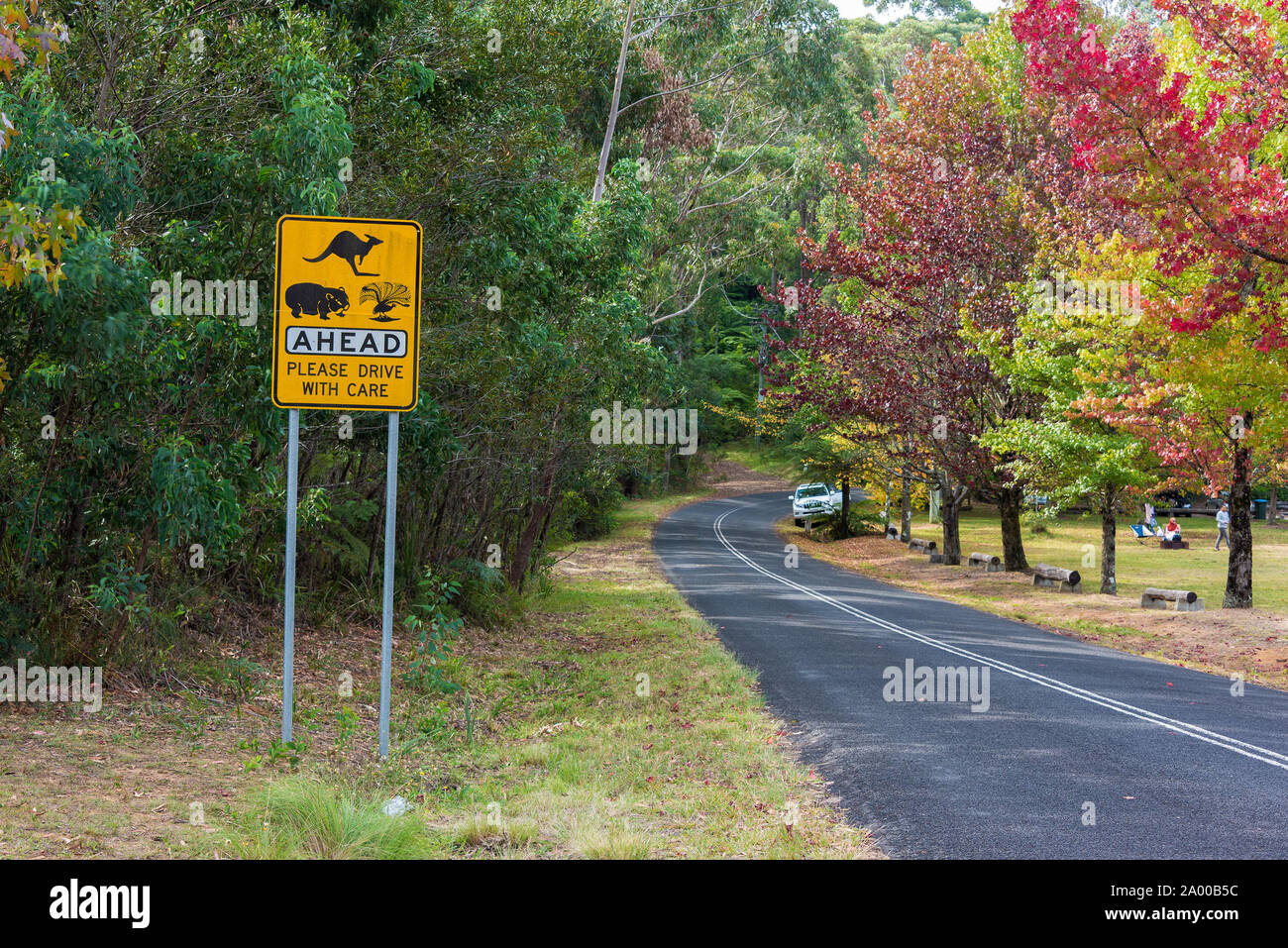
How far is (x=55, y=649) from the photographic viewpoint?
27.9 feet

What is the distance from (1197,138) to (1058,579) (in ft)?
43.5

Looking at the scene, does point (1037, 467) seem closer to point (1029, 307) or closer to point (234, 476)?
point (1029, 307)

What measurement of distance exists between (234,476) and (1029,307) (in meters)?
17.6

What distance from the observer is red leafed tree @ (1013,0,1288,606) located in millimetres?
11273

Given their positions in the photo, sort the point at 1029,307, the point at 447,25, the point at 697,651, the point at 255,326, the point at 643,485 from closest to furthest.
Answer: the point at 255,326 → the point at 447,25 → the point at 697,651 → the point at 1029,307 → the point at 643,485

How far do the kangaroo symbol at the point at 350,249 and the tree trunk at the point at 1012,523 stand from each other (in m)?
20.6

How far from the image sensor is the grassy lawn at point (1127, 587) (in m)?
15.5

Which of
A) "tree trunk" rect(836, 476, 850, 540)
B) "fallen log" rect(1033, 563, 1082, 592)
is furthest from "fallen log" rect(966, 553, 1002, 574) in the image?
"tree trunk" rect(836, 476, 850, 540)

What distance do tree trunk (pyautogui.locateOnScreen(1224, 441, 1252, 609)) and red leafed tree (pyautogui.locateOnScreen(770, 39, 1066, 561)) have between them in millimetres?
6069

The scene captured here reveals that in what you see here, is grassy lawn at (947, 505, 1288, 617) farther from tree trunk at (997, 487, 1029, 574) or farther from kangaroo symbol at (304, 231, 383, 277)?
kangaroo symbol at (304, 231, 383, 277)

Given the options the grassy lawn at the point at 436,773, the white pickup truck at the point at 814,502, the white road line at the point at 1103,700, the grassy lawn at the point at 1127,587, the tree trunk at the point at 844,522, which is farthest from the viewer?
the white pickup truck at the point at 814,502

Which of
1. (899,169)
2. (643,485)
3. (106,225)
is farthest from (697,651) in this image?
(643,485)

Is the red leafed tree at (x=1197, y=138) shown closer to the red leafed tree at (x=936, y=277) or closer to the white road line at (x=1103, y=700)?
the white road line at (x=1103, y=700)

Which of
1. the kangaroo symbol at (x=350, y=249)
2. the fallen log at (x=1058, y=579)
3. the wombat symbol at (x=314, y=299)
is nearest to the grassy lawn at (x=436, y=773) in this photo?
the wombat symbol at (x=314, y=299)
